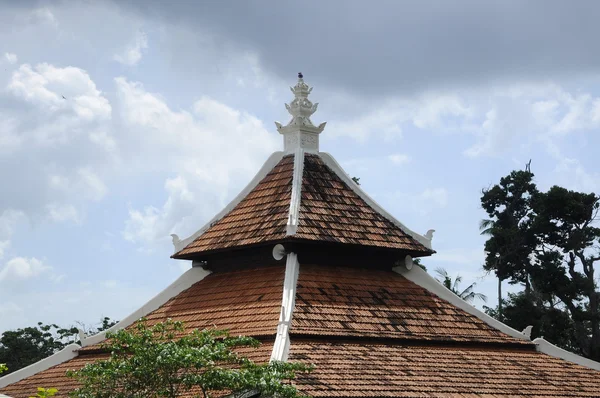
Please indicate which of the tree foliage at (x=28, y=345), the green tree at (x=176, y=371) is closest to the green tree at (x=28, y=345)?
the tree foliage at (x=28, y=345)

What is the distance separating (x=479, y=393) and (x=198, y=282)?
708 cm

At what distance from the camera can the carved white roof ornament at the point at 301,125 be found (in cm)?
2633

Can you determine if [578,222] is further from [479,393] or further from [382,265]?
[479,393]

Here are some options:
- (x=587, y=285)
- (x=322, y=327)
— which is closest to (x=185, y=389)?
(x=322, y=327)

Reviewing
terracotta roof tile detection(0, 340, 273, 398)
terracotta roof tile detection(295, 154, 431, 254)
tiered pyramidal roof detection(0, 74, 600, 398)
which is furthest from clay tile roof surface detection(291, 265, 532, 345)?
terracotta roof tile detection(0, 340, 273, 398)

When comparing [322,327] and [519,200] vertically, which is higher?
[519,200]

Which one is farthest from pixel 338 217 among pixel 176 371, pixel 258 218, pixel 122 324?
pixel 176 371

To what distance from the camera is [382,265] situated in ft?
84.4

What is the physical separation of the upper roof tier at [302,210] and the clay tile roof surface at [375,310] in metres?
0.74

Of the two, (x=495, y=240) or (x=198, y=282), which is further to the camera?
(x=495, y=240)

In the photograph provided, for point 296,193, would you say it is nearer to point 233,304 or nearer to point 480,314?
point 233,304

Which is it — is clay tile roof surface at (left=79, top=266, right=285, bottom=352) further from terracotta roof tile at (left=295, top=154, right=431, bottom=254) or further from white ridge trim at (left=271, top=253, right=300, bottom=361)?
terracotta roof tile at (left=295, top=154, right=431, bottom=254)

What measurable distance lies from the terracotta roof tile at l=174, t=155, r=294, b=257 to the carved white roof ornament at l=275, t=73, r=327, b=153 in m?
0.39

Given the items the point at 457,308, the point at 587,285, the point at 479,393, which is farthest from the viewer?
the point at 587,285
